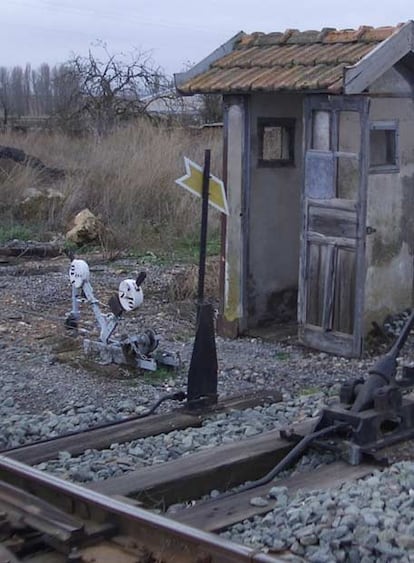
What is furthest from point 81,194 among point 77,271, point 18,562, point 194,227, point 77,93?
point 18,562

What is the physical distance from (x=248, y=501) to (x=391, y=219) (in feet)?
17.4

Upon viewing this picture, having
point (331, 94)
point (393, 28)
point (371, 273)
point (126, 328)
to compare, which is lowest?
point (126, 328)

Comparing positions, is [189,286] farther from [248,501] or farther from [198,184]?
[248,501]

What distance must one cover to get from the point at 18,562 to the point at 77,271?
16.9ft

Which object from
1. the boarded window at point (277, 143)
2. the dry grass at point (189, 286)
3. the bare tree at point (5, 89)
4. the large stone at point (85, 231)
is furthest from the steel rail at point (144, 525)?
the bare tree at point (5, 89)

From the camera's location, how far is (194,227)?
56.4 feet

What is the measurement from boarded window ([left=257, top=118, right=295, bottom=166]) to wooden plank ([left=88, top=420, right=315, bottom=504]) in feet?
17.0

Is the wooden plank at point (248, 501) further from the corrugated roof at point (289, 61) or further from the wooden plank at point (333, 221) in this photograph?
the corrugated roof at point (289, 61)

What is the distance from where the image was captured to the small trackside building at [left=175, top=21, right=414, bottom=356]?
9289 millimetres

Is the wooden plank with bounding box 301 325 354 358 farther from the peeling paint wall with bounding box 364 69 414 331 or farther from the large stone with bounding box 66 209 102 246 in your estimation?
the large stone with bounding box 66 209 102 246

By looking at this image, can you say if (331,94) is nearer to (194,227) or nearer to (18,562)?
(18,562)

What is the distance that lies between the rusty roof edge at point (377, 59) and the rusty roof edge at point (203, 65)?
206 cm

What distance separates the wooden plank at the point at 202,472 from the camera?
16.8 feet

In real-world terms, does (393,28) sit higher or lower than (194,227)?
higher
